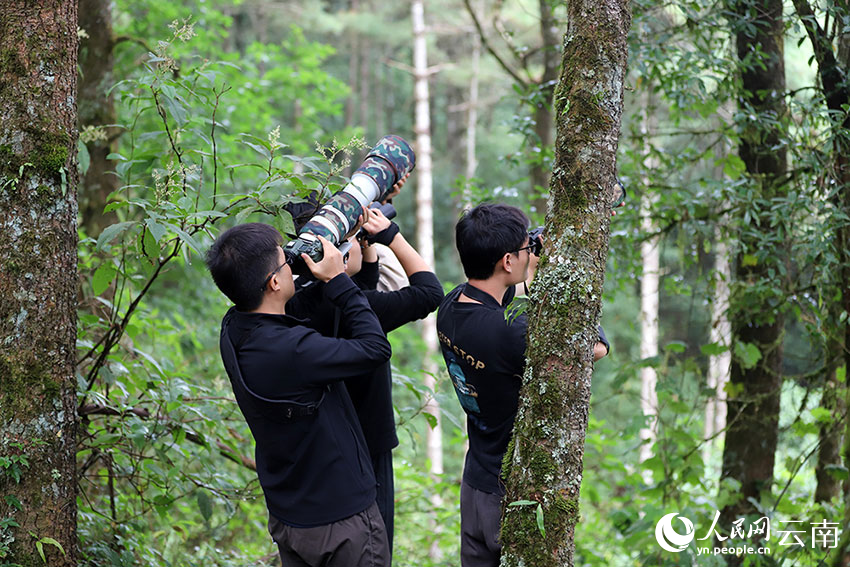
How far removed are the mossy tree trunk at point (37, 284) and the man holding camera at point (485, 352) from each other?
1.36m

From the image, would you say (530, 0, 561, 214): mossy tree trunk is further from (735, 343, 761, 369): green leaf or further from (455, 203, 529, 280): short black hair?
(455, 203, 529, 280): short black hair

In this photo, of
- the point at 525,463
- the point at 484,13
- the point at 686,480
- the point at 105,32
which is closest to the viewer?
the point at 525,463

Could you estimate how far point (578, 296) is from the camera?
6.75ft

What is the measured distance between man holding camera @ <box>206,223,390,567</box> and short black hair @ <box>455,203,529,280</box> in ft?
1.50

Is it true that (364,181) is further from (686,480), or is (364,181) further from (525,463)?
(686,480)

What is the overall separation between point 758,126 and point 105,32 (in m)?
4.34

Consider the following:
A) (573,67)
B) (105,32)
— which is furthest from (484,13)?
(573,67)

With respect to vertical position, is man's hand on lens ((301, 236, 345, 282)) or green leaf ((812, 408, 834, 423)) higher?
man's hand on lens ((301, 236, 345, 282))

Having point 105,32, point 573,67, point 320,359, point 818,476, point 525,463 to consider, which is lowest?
point 818,476

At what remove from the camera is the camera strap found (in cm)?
227

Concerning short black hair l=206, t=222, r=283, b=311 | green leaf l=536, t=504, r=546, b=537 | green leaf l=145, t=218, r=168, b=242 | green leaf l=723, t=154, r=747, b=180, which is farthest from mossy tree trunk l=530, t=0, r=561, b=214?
green leaf l=536, t=504, r=546, b=537

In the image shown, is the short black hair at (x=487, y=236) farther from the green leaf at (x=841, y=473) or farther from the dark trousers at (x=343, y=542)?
the green leaf at (x=841, y=473)

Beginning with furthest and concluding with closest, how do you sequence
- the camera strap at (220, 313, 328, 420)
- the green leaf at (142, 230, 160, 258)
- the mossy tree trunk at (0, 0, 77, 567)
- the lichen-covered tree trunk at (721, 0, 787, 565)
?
the lichen-covered tree trunk at (721, 0, 787, 565) < the green leaf at (142, 230, 160, 258) < the mossy tree trunk at (0, 0, 77, 567) < the camera strap at (220, 313, 328, 420)

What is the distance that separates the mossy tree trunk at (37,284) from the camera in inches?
94.5
